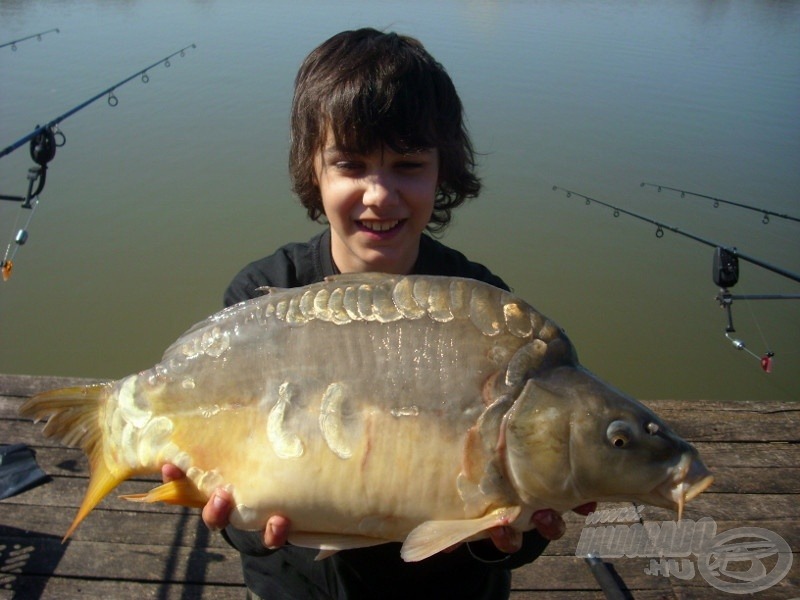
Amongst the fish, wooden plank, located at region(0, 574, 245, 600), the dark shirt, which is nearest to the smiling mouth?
the dark shirt

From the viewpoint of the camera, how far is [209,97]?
9656mm

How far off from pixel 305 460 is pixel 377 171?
691 mm

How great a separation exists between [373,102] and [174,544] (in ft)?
5.08

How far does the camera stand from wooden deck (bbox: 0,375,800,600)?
7.31ft

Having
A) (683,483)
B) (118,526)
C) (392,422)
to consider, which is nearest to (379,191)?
(392,422)

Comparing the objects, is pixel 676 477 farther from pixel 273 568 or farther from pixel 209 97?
pixel 209 97

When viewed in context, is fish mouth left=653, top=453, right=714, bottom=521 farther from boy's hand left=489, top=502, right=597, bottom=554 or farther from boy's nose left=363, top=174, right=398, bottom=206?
boy's nose left=363, top=174, right=398, bottom=206

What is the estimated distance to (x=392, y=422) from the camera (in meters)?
1.20

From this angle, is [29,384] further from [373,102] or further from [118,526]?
[373,102]

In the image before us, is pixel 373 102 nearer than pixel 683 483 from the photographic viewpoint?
No

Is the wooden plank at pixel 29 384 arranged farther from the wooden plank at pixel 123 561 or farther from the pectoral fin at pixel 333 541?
the pectoral fin at pixel 333 541

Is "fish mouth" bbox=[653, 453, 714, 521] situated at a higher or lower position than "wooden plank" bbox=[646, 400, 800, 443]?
higher

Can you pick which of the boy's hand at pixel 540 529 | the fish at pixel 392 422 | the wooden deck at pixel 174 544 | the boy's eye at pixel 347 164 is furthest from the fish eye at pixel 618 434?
the wooden deck at pixel 174 544

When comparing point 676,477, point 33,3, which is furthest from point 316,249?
point 33,3
